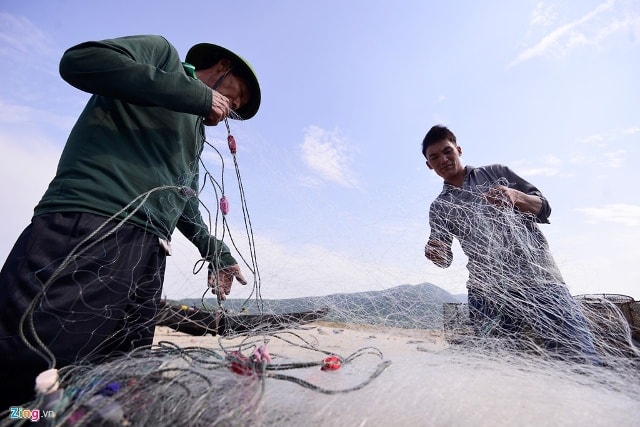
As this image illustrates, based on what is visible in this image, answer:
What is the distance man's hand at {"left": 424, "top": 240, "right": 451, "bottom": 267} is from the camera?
2527 millimetres

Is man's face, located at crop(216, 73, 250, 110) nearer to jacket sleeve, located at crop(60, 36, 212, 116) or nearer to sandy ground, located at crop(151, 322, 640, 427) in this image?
jacket sleeve, located at crop(60, 36, 212, 116)

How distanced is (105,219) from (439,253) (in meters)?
2.08

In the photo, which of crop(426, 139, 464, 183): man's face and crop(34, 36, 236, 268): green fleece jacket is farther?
crop(426, 139, 464, 183): man's face

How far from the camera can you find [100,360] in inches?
52.3

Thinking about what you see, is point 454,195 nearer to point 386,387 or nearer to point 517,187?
point 517,187

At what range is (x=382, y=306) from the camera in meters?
2.60

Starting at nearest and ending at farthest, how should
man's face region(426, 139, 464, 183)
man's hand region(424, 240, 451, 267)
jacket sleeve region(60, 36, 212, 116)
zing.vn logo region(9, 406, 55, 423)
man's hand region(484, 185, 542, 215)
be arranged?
zing.vn logo region(9, 406, 55, 423) → jacket sleeve region(60, 36, 212, 116) → man's hand region(484, 185, 542, 215) → man's hand region(424, 240, 451, 267) → man's face region(426, 139, 464, 183)

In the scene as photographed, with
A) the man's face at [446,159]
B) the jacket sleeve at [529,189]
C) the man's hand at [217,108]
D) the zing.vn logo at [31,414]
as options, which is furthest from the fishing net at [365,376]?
the man's face at [446,159]

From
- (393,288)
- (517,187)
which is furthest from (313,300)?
(517,187)

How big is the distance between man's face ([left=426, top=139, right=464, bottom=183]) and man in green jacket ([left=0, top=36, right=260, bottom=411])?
210 centimetres

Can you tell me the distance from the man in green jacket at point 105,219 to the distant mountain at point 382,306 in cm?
100

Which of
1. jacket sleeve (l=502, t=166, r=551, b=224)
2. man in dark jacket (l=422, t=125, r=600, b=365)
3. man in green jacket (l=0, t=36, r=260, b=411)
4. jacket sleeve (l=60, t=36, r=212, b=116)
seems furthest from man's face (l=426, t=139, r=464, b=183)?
jacket sleeve (l=60, t=36, r=212, b=116)

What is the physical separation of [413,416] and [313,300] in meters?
1.65

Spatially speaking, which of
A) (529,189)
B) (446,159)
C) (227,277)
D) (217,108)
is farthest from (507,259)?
(217,108)
